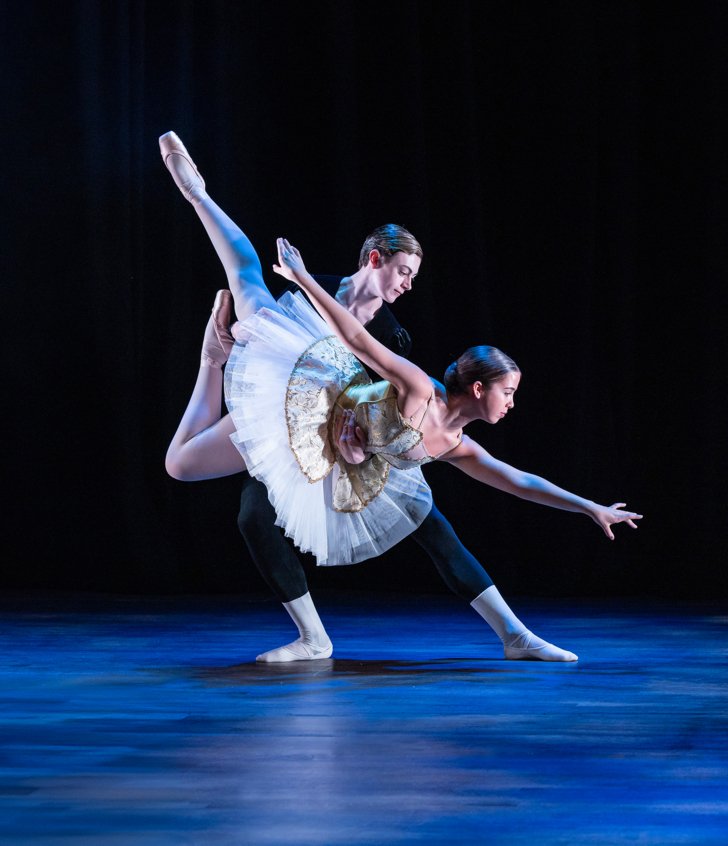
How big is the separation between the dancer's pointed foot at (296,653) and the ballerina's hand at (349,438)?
1.66 ft

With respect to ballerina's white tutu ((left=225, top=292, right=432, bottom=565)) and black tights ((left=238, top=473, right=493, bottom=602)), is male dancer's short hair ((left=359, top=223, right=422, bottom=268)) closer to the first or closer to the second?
ballerina's white tutu ((left=225, top=292, right=432, bottom=565))

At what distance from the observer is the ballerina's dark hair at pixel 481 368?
8.54ft

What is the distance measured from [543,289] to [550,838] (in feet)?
10.9

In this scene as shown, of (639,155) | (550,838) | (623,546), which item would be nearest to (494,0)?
(639,155)

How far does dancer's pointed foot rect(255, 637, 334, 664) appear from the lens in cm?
284

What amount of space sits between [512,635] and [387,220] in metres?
2.21

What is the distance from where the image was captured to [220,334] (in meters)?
2.95

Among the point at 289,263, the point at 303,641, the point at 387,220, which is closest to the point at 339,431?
the point at 289,263

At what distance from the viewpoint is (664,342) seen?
14.8ft

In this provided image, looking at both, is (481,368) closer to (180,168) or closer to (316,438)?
(316,438)

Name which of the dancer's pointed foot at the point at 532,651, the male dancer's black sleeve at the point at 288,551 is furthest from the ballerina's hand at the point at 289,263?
the dancer's pointed foot at the point at 532,651

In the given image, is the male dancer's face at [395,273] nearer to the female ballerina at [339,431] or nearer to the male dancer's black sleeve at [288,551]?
the female ballerina at [339,431]

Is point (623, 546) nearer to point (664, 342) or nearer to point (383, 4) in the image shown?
point (664, 342)

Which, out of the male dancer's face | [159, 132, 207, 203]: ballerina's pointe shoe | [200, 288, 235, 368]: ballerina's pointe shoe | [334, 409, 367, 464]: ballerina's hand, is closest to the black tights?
[334, 409, 367, 464]: ballerina's hand
